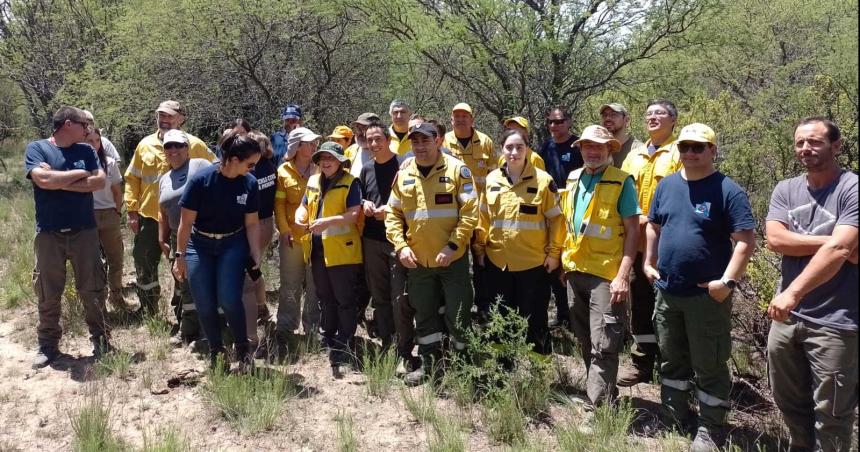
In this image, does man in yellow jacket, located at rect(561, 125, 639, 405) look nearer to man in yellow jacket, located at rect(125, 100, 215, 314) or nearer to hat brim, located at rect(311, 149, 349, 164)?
hat brim, located at rect(311, 149, 349, 164)

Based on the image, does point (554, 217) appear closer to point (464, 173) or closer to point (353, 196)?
point (464, 173)

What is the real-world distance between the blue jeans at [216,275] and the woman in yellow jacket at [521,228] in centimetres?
199

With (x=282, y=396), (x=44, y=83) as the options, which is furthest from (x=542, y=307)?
(x=44, y=83)

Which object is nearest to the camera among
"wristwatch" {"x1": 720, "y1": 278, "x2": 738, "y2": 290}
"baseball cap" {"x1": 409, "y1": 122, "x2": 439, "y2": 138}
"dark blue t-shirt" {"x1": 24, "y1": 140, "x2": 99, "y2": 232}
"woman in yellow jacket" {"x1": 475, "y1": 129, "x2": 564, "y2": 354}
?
"wristwatch" {"x1": 720, "y1": 278, "x2": 738, "y2": 290}

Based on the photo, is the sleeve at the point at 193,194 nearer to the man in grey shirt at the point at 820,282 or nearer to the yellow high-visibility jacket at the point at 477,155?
the yellow high-visibility jacket at the point at 477,155

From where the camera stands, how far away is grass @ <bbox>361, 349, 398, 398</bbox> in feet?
15.3

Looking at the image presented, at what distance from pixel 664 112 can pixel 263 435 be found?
3.77 m

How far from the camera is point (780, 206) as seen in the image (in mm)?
3502

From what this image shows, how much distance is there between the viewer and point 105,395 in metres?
4.61

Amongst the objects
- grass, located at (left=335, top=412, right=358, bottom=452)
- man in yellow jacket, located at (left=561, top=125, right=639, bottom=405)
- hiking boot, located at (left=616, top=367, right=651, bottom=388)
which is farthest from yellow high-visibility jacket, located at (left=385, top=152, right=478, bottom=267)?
hiking boot, located at (left=616, top=367, right=651, bottom=388)

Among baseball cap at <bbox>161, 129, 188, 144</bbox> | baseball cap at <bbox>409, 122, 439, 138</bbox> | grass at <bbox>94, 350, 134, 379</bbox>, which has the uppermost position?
baseball cap at <bbox>161, 129, 188, 144</bbox>

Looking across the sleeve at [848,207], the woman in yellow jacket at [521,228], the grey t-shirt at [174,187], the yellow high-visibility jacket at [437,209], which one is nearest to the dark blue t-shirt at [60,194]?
the grey t-shirt at [174,187]

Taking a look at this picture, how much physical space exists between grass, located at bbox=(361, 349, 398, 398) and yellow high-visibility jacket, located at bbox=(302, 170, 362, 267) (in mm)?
868

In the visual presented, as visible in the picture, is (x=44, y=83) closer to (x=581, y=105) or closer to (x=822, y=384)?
(x=581, y=105)
